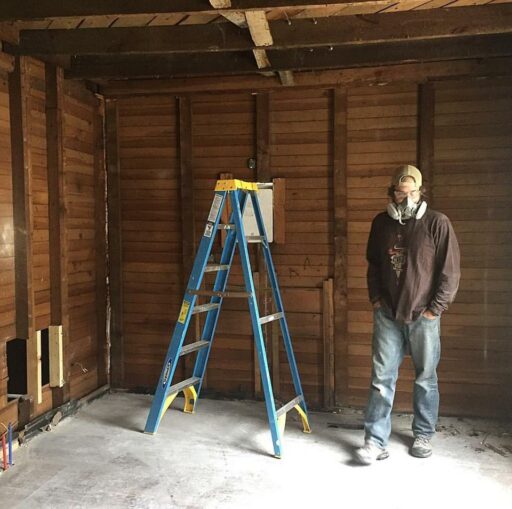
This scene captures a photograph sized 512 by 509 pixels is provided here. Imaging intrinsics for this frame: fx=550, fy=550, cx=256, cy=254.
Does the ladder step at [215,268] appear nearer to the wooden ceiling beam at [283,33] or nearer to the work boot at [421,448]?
the wooden ceiling beam at [283,33]

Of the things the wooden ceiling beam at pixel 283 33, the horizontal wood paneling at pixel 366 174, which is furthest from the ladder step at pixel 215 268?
the wooden ceiling beam at pixel 283 33

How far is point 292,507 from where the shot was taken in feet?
8.30

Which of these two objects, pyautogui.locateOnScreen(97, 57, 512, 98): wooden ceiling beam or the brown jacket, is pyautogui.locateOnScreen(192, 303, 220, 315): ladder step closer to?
the brown jacket

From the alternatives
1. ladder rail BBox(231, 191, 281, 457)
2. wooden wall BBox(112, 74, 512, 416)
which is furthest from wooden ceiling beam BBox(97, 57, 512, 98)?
ladder rail BBox(231, 191, 281, 457)

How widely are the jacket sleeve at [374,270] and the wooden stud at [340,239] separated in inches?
22.1

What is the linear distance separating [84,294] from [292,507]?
2146 millimetres

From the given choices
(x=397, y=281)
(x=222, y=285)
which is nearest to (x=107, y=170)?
(x=222, y=285)

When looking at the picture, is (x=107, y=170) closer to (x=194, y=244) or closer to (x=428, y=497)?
(x=194, y=244)

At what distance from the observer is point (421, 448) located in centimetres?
304

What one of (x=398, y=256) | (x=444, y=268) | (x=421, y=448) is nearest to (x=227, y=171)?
(x=398, y=256)

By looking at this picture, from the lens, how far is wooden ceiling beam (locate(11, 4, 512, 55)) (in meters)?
2.83

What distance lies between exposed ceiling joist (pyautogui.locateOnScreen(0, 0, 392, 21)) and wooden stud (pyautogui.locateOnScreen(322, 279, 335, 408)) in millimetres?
1883

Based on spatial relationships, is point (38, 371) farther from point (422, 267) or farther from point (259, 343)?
point (422, 267)

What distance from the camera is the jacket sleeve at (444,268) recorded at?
2869 millimetres
